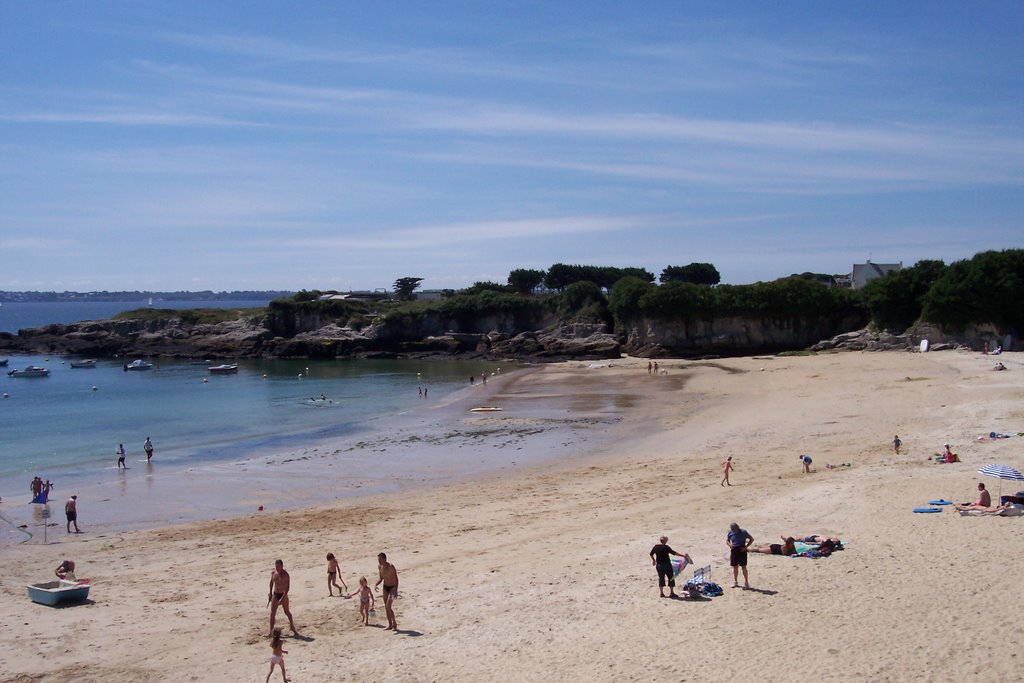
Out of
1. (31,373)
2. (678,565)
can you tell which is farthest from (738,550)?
(31,373)

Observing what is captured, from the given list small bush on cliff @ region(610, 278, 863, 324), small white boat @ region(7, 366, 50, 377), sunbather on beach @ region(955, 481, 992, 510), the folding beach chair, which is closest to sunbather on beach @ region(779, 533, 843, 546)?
the folding beach chair

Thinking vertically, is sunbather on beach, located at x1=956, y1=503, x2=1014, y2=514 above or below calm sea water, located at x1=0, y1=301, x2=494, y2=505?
above

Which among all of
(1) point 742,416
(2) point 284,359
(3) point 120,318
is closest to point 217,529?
(1) point 742,416

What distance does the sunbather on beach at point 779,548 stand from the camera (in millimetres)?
14008

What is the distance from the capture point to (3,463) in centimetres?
3058

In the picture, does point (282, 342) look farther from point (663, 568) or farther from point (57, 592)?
point (663, 568)

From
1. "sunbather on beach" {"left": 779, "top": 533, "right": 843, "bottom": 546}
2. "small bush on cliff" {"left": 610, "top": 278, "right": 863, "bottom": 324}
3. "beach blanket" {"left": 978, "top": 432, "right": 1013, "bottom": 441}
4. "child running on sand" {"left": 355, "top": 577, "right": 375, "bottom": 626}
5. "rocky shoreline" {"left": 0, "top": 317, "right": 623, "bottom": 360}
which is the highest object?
"small bush on cliff" {"left": 610, "top": 278, "right": 863, "bottom": 324}

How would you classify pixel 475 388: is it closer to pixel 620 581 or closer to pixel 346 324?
pixel 346 324

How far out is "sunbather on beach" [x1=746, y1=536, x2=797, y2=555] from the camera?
1401 centimetres

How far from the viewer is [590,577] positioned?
13859 millimetres

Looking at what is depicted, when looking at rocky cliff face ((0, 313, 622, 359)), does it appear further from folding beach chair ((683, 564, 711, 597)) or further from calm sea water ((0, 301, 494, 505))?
folding beach chair ((683, 564, 711, 597))

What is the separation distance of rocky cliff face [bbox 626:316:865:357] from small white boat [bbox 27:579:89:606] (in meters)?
53.0

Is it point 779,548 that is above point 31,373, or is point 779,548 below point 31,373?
below

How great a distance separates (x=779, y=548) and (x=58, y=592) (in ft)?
40.8
